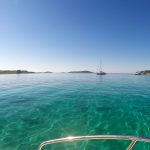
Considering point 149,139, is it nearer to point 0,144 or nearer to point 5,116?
point 0,144

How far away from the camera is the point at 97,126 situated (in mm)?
7969

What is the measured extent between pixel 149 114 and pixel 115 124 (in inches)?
143

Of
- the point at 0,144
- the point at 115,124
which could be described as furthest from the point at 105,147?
the point at 0,144

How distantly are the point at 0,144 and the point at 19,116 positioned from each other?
11.1ft

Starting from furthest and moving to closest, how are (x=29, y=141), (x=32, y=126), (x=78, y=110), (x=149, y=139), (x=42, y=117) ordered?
(x=78, y=110), (x=42, y=117), (x=32, y=126), (x=29, y=141), (x=149, y=139)

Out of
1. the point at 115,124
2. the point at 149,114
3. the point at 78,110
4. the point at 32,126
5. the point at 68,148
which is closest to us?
the point at 68,148

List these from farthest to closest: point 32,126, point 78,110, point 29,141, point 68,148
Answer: point 78,110
point 32,126
point 29,141
point 68,148

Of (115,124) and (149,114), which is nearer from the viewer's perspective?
(115,124)

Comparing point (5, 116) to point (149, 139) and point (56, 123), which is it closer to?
point (56, 123)

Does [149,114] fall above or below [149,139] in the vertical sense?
below

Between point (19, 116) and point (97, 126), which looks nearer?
point (97, 126)

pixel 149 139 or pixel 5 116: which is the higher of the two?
→ pixel 149 139

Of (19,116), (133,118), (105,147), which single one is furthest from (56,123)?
(133,118)

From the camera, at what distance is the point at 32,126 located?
7.68m
